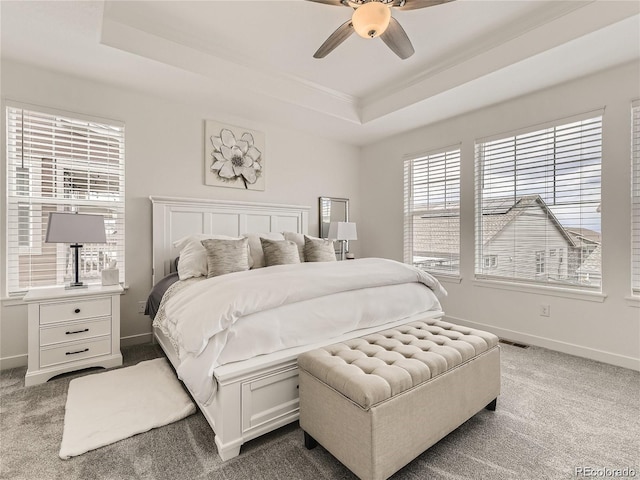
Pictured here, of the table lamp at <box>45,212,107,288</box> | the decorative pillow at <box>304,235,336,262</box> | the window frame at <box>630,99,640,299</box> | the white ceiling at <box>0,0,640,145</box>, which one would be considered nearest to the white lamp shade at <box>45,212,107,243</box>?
the table lamp at <box>45,212,107,288</box>

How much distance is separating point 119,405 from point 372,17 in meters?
2.92

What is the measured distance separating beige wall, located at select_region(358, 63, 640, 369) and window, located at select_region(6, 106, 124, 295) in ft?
11.9

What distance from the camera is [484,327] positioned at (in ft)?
12.0

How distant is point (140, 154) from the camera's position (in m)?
3.25

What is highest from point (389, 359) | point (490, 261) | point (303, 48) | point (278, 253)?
point (303, 48)

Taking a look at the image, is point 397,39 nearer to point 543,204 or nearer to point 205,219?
point 543,204

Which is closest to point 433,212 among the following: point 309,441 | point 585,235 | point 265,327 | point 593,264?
point 585,235

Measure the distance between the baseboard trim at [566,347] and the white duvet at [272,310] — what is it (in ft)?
5.30

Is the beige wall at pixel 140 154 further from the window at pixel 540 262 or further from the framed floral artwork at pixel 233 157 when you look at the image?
the window at pixel 540 262

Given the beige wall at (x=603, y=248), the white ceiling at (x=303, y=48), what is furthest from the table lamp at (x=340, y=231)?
the white ceiling at (x=303, y=48)

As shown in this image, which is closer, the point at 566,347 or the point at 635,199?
the point at 635,199

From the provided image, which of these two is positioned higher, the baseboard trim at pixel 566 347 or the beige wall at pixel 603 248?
the beige wall at pixel 603 248

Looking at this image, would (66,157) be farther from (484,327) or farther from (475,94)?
(484,327)

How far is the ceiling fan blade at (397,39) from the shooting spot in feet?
7.00
